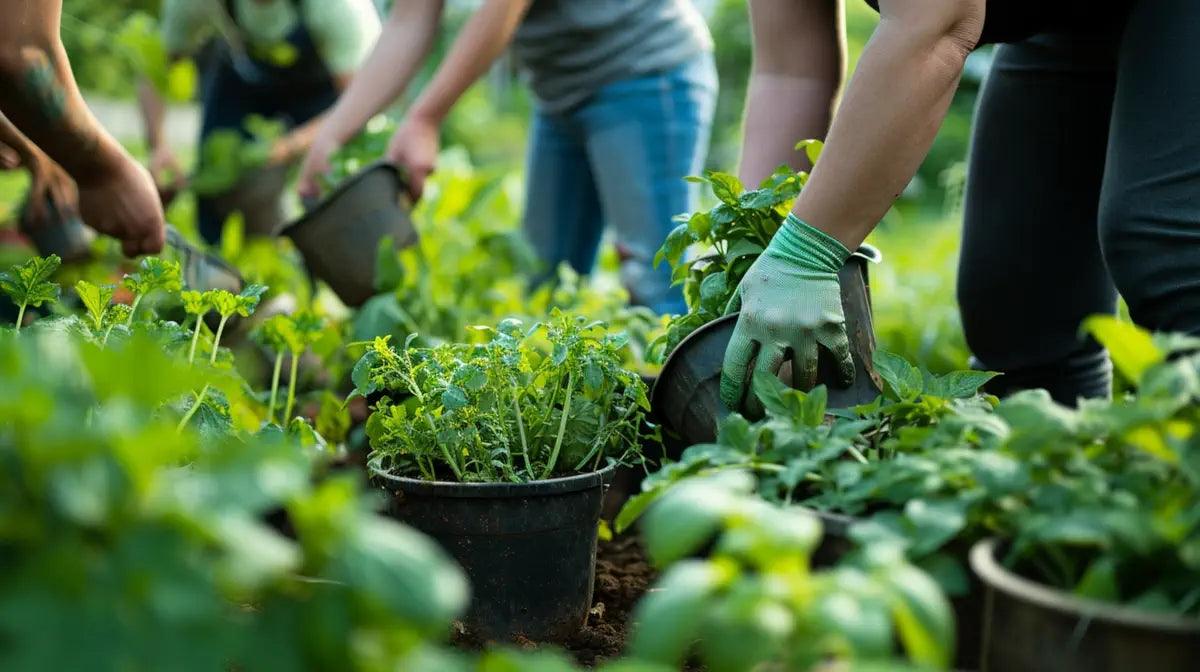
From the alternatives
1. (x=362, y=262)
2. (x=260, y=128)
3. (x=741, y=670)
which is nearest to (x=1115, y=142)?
(x=741, y=670)

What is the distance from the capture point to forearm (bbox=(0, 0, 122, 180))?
72.1 inches

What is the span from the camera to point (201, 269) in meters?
2.50

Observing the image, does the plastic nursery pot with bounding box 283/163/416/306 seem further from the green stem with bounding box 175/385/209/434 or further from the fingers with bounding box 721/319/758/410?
the fingers with bounding box 721/319/758/410

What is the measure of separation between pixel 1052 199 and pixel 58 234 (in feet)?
7.45

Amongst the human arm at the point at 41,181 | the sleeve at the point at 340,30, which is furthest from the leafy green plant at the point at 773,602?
the sleeve at the point at 340,30

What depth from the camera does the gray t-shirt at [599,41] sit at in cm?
296

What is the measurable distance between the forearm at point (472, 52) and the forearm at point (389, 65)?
0.50 feet

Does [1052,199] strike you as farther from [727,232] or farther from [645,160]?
[645,160]

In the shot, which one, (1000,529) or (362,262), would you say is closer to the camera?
(1000,529)

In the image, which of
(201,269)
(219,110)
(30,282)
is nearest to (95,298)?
(30,282)

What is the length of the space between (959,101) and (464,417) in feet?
39.3

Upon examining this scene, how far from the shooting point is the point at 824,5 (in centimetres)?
195

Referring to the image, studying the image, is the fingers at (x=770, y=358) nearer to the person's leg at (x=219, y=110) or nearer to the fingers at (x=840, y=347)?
the fingers at (x=840, y=347)

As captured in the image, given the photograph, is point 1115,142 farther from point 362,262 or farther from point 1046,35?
point 362,262
